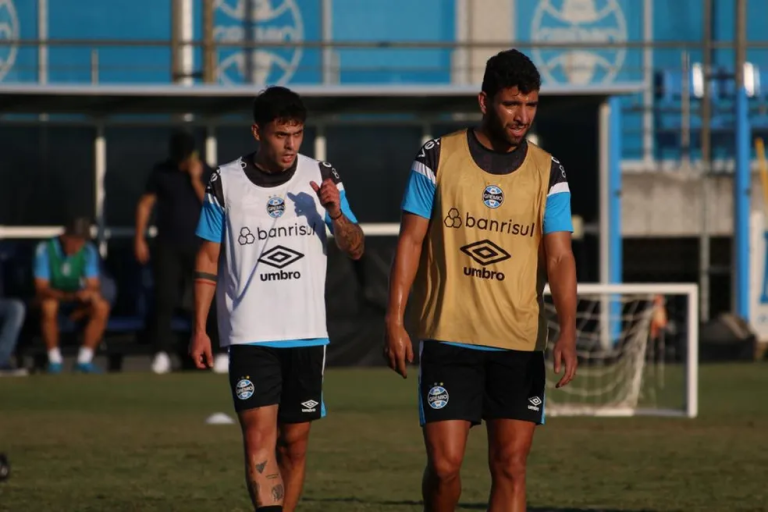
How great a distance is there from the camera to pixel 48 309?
16438mm

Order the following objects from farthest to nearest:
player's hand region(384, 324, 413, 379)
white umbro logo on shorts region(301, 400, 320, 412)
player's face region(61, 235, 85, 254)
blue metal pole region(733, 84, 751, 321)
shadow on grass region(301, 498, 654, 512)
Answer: blue metal pole region(733, 84, 751, 321), player's face region(61, 235, 85, 254), shadow on grass region(301, 498, 654, 512), white umbro logo on shorts region(301, 400, 320, 412), player's hand region(384, 324, 413, 379)

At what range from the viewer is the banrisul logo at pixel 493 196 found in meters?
6.00

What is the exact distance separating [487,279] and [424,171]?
445 mm

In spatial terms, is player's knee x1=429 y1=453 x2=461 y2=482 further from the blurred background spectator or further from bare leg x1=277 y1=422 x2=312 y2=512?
the blurred background spectator

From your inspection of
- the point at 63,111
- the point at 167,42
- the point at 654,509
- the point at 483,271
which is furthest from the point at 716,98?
the point at 483,271

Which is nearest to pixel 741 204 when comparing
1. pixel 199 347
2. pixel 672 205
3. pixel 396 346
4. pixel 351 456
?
pixel 672 205

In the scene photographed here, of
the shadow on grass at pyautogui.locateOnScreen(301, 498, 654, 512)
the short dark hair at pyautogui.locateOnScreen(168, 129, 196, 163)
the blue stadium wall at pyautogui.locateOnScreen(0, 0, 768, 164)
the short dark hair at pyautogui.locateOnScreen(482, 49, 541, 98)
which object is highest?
the blue stadium wall at pyautogui.locateOnScreen(0, 0, 768, 164)

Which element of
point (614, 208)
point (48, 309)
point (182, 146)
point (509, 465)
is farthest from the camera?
point (614, 208)

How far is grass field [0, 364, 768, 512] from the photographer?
8.10m

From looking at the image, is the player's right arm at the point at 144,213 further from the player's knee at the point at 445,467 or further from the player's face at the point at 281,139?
the player's knee at the point at 445,467

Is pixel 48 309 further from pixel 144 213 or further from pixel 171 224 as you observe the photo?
pixel 171 224

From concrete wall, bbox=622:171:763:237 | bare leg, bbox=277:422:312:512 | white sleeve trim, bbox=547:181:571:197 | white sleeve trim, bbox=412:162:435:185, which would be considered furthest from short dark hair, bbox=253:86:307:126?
concrete wall, bbox=622:171:763:237

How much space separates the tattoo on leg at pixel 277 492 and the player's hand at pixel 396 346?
0.82 meters

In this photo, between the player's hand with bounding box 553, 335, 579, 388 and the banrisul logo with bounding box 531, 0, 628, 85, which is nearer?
the player's hand with bounding box 553, 335, 579, 388
